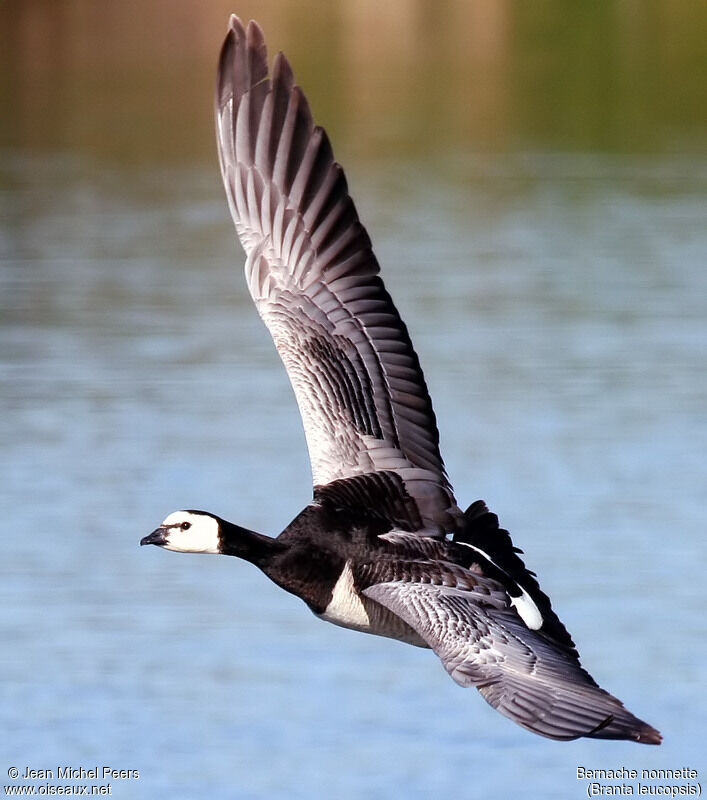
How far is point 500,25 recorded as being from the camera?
32625mm

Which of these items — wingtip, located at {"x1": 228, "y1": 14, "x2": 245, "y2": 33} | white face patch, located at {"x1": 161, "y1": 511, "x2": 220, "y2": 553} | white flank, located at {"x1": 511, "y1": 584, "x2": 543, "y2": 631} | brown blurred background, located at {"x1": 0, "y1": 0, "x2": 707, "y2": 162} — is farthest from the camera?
brown blurred background, located at {"x1": 0, "y1": 0, "x2": 707, "y2": 162}

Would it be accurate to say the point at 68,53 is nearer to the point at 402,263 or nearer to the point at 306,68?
the point at 306,68

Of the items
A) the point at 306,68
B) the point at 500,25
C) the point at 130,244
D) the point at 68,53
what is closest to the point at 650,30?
the point at 500,25

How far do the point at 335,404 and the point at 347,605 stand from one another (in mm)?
939

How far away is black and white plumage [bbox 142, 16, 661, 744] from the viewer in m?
7.35

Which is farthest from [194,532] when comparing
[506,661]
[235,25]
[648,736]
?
[648,736]

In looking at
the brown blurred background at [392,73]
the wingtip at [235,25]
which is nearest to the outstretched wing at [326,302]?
the wingtip at [235,25]

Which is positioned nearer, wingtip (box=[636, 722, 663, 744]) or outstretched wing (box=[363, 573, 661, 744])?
wingtip (box=[636, 722, 663, 744])

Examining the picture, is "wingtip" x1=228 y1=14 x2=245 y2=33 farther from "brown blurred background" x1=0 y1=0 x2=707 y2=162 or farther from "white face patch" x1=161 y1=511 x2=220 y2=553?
"brown blurred background" x1=0 y1=0 x2=707 y2=162

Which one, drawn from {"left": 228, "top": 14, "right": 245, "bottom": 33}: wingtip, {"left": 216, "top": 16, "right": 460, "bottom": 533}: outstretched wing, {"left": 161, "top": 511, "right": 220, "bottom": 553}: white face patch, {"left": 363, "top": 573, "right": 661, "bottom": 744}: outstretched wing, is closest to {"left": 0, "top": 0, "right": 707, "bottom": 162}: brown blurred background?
{"left": 216, "top": 16, "right": 460, "bottom": 533}: outstretched wing

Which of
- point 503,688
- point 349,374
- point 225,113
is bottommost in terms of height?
point 503,688

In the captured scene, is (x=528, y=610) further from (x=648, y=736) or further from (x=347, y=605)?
(x=648, y=736)

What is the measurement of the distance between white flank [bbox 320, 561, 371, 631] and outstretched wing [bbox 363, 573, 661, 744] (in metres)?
0.09

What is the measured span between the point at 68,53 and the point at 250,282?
85.7ft
